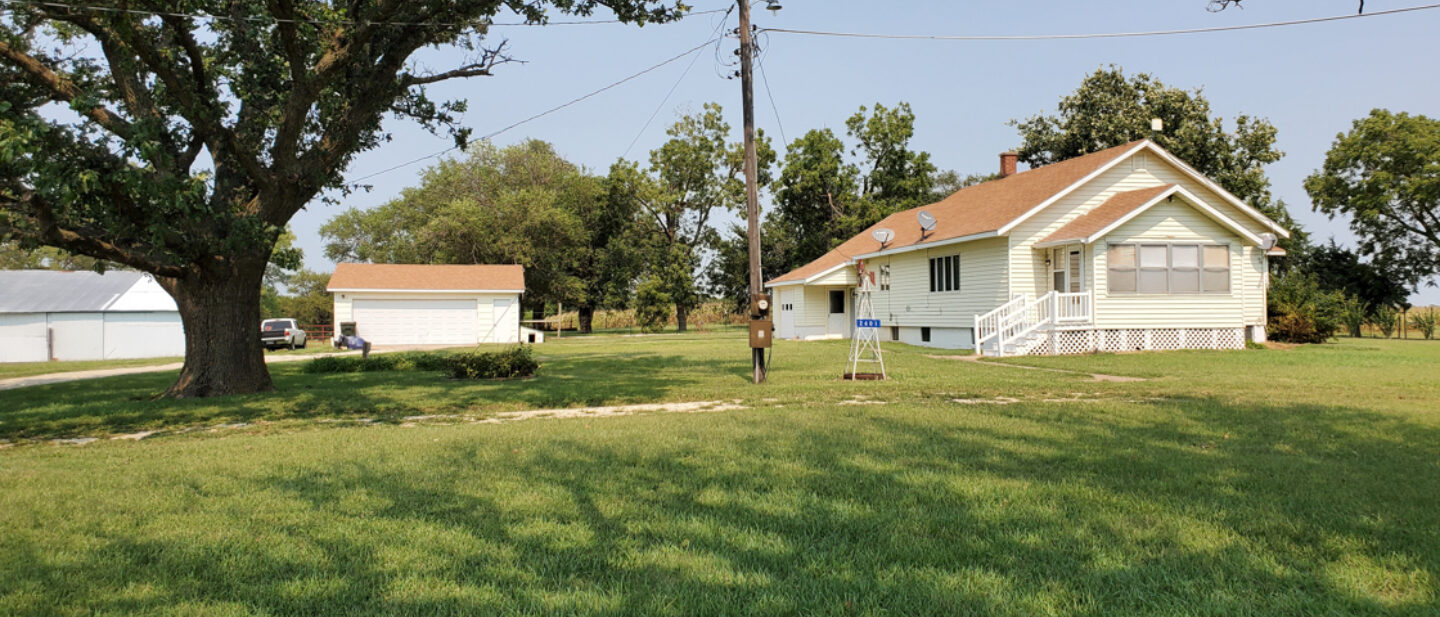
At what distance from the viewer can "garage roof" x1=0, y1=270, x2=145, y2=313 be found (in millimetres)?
31250

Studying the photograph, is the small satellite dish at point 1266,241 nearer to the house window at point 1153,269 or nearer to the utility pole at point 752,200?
the house window at point 1153,269

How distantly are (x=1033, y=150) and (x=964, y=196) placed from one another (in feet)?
38.7

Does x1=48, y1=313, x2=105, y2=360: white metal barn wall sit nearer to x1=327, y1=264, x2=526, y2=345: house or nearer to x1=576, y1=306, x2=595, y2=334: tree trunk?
x1=327, y1=264, x2=526, y2=345: house

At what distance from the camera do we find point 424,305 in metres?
36.3

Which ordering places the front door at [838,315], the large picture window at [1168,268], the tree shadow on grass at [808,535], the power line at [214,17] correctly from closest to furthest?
the tree shadow on grass at [808,535], the power line at [214,17], the large picture window at [1168,268], the front door at [838,315]

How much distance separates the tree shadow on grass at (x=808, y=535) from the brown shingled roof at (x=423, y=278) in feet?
102

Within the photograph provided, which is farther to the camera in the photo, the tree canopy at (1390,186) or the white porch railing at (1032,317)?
the tree canopy at (1390,186)

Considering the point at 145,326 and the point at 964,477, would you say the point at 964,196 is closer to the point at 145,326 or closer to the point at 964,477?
the point at 964,477

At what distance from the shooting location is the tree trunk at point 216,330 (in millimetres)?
13336

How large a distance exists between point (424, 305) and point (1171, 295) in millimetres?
30204

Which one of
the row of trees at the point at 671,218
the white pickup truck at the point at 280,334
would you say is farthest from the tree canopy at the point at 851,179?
the white pickup truck at the point at 280,334

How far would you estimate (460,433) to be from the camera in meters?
8.34

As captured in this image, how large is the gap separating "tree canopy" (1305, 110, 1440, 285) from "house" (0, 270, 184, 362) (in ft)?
174

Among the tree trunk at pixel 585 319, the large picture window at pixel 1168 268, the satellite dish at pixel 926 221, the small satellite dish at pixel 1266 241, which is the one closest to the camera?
the large picture window at pixel 1168 268
